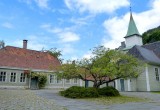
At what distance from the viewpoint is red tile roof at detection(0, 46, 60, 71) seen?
32.0 metres

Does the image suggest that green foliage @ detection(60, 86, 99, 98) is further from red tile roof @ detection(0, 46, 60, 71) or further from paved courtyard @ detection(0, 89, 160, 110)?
red tile roof @ detection(0, 46, 60, 71)

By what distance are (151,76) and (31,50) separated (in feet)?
65.9

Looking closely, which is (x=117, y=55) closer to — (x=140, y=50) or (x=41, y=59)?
(x=140, y=50)

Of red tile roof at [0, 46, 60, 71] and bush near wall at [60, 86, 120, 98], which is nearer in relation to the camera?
bush near wall at [60, 86, 120, 98]

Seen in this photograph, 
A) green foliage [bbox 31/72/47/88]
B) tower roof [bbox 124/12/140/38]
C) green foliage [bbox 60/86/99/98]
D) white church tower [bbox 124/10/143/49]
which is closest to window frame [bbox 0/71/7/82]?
green foliage [bbox 31/72/47/88]

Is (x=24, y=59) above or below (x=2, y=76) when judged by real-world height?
above

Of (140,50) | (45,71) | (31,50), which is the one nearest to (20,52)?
(31,50)

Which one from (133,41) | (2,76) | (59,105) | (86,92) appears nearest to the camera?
(59,105)

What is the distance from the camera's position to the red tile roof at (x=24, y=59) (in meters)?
32.0

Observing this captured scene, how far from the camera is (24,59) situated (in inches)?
1345

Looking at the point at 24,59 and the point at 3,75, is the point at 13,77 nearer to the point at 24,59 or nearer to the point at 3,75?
the point at 3,75

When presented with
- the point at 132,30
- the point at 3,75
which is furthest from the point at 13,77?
the point at 132,30

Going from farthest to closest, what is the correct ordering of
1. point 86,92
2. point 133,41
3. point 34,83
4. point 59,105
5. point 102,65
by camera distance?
point 133,41 < point 34,83 < point 102,65 < point 86,92 < point 59,105

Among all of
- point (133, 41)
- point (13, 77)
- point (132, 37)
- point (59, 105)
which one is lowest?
point (59, 105)
